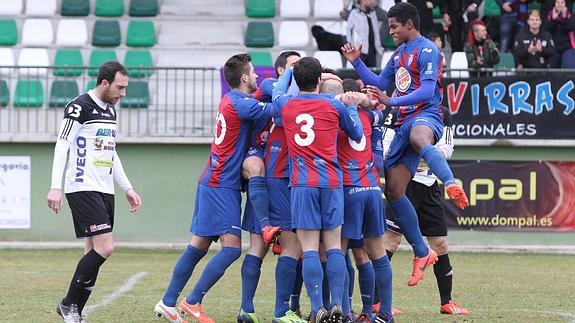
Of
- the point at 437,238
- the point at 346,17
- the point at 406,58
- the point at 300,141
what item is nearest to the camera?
the point at 300,141

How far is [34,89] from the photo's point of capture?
19203mm

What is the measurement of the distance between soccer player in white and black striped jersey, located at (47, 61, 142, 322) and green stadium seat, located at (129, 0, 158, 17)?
1282cm

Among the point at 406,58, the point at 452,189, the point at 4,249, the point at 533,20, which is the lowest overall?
the point at 4,249

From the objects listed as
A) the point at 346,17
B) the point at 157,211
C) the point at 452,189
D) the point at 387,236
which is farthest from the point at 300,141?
the point at 346,17

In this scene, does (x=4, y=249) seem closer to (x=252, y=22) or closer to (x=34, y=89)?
(x=34, y=89)

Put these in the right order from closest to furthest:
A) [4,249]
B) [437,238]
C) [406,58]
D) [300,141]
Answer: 1. [300,141]
2. [406,58]
3. [437,238]
4. [4,249]

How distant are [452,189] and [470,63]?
9845 mm

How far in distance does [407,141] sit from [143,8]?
13.1 meters

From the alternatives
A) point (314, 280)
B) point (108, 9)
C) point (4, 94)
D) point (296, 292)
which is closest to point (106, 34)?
point (108, 9)

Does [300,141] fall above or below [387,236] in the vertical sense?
above

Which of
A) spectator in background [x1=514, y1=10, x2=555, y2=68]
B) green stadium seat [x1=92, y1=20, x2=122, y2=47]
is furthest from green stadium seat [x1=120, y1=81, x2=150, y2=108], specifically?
spectator in background [x1=514, y1=10, x2=555, y2=68]

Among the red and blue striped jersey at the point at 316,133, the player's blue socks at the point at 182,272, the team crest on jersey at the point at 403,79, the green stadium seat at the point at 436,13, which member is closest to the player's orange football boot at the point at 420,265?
the red and blue striped jersey at the point at 316,133

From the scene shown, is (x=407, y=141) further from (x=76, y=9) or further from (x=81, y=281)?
(x=76, y=9)

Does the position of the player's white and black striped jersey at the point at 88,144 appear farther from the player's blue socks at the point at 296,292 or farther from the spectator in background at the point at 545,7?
the spectator in background at the point at 545,7
